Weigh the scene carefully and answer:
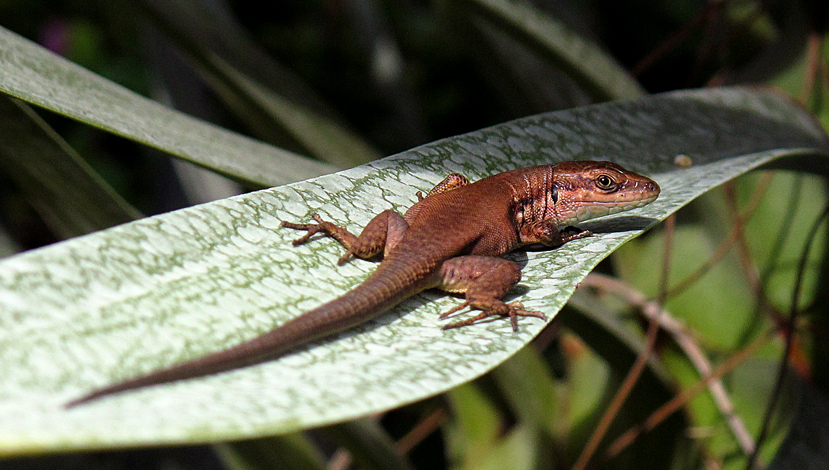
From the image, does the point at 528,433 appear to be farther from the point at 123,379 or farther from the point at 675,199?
the point at 123,379

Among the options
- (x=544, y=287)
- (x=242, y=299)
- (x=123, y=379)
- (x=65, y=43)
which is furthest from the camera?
(x=65, y=43)

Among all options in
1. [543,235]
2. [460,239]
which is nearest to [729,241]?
[543,235]

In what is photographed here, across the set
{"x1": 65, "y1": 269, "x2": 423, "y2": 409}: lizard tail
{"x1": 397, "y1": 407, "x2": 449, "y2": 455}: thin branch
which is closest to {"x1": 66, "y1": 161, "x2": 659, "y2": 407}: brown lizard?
{"x1": 65, "y1": 269, "x2": 423, "y2": 409}: lizard tail

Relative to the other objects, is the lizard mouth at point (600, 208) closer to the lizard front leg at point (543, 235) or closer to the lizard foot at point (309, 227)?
the lizard front leg at point (543, 235)

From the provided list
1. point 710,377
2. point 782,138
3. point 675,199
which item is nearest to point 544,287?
point 675,199

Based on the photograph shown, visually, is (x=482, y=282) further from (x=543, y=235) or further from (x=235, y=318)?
(x=235, y=318)
